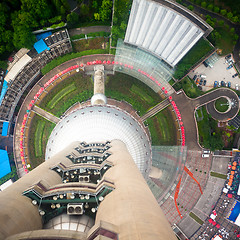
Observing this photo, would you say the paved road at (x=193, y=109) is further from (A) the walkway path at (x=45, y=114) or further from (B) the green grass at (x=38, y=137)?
(B) the green grass at (x=38, y=137)

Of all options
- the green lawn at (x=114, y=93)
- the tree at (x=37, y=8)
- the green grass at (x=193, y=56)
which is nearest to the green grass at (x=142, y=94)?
the green lawn at (x=114, y=93)

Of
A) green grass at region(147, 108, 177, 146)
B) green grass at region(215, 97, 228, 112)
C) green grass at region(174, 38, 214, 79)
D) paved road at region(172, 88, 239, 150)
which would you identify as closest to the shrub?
green grass at region(174, 38, 214, 79)

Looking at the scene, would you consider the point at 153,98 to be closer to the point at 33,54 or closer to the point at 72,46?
the point at 72,46

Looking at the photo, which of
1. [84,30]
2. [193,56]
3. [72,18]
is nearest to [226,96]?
[193,56]

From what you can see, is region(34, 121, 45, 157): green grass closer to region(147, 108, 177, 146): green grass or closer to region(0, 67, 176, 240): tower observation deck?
region(0, 67, 176, 240): tower observation deck

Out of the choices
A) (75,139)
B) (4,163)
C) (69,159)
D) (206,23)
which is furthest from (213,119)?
(4,163)

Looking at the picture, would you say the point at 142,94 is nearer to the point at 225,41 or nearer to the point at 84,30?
the point at 84,30
